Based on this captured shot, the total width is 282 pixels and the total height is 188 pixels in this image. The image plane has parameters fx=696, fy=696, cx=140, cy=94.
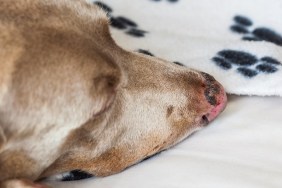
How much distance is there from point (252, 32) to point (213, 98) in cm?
42

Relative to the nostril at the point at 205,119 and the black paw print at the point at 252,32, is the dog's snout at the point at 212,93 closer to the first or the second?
the nostril at the point at 205,119

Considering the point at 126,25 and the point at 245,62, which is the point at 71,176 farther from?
the point at 126,25

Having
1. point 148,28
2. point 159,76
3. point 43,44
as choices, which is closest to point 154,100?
point 159,76

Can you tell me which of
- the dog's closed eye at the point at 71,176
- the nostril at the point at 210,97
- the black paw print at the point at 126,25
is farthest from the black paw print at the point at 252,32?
the dog's closed eye at the point at 71,176

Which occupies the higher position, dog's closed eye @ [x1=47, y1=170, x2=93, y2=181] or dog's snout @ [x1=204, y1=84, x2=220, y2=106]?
dog's snout @ [x1=204, y1=84, x2=220, y2=106]

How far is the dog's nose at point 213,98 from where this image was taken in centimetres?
156

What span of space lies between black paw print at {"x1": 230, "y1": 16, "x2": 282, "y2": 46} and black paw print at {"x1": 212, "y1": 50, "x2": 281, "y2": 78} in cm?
16

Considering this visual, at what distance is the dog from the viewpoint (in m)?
1.30

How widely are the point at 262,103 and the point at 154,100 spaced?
0.27 metres

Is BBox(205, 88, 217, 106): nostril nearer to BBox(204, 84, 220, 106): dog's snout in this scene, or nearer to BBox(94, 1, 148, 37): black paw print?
BBox(204, 84, 220, 106): dog's snout

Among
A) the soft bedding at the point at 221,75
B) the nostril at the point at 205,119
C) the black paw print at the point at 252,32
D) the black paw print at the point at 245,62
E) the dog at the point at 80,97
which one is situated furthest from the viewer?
the black paw print at the point at 252,32

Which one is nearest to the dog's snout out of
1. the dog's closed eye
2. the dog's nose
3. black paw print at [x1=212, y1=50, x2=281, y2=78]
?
the dog's nose

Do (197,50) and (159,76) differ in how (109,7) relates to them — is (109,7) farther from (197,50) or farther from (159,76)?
(159,76)

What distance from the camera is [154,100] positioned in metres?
1.52
